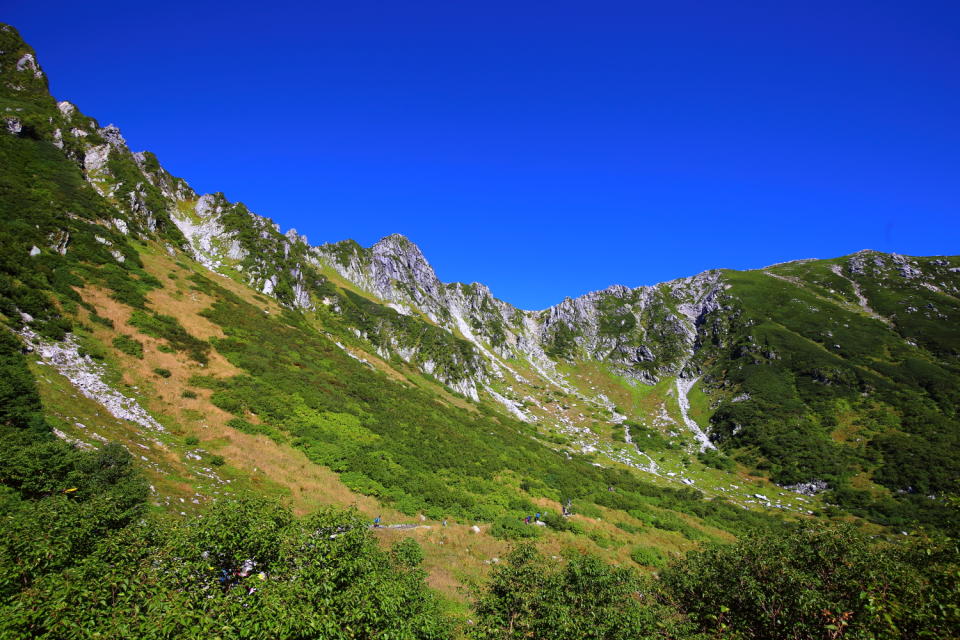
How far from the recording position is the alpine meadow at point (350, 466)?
10516 millimetres

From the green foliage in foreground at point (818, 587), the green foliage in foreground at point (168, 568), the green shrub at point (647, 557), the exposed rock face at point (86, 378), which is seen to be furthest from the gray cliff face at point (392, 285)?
the green shrub at point (647, 557)

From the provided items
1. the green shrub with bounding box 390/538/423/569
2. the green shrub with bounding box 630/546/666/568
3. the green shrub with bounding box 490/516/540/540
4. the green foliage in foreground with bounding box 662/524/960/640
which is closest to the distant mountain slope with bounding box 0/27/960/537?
the green shrub with bounding box 490/516/540/540

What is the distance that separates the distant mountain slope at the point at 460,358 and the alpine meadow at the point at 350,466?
48 centimetres

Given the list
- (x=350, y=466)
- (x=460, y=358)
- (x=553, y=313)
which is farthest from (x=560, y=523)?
(x=553, y=313)

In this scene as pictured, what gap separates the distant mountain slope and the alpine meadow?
0.48 m

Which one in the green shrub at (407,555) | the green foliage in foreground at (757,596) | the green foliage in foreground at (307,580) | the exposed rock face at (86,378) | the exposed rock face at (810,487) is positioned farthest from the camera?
the exposed rock face at (810,487)

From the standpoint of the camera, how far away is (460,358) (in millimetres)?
93000

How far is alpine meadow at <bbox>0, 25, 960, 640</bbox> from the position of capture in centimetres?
1052

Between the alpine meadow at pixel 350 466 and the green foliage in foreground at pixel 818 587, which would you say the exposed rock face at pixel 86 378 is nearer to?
the alpine meadow at pixel 350 466

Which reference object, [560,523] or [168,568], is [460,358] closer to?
[560,523]

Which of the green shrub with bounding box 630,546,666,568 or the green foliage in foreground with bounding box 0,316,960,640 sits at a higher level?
the green foliage in foreground with bounding box 0,316,960,640

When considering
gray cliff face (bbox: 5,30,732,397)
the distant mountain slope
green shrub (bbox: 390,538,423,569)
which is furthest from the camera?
gray cliff face (bbox: 5,30,732,397)

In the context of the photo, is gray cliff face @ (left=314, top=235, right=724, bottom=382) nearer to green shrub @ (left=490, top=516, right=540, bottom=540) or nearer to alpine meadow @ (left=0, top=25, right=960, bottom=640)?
alpine meadow @ (left=0, top=25, right=960, bottom=640)

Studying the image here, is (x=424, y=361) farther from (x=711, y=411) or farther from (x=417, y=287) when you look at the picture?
(x=711, y=411)
